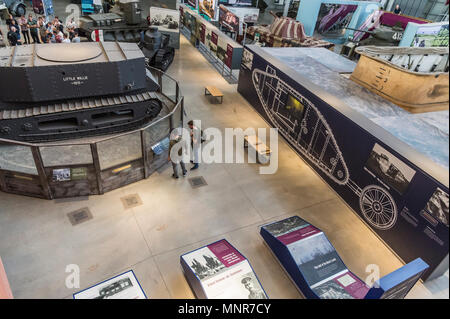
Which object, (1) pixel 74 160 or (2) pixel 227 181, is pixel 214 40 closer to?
(2) pixel 227 181

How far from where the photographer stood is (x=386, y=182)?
6.90m

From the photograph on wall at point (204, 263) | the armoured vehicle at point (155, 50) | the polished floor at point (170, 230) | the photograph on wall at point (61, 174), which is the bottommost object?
the polished floor at point (170, 230)

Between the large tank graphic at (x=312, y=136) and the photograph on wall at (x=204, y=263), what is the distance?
4201mm

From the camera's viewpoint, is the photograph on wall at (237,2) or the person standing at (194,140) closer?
the person standing at (194,140)

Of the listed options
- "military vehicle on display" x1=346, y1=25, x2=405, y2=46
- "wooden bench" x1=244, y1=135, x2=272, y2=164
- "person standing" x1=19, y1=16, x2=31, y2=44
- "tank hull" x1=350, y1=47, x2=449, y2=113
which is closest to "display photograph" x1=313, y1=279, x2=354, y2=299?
"tank hull" x1=350, y1=47, x2=449, y2=113

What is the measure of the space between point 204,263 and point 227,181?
11.0ft

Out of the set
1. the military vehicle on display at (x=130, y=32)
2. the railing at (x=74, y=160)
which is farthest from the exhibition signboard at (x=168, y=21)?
the railing at (x=74, y=160)

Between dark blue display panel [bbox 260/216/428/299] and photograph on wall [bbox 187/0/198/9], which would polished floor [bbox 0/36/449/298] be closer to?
dark blue display panel [bbox 260/216/428/299]

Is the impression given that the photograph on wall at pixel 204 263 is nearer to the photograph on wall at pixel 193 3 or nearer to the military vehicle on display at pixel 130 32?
the military vehicle on display at pixel 130 32

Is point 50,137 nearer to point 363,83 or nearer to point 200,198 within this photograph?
point 200,198

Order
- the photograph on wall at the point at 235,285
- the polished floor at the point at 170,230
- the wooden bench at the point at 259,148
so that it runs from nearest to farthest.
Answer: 1. the photograph on wall at the point at 235,285
2. the polished floor at the point at 170,230
3. the wooden bench at the point at 259,148

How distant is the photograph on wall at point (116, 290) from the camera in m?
4.99

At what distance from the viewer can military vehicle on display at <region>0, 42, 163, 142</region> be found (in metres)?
8.11

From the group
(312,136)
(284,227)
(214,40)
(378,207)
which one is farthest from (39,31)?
(378,207)
